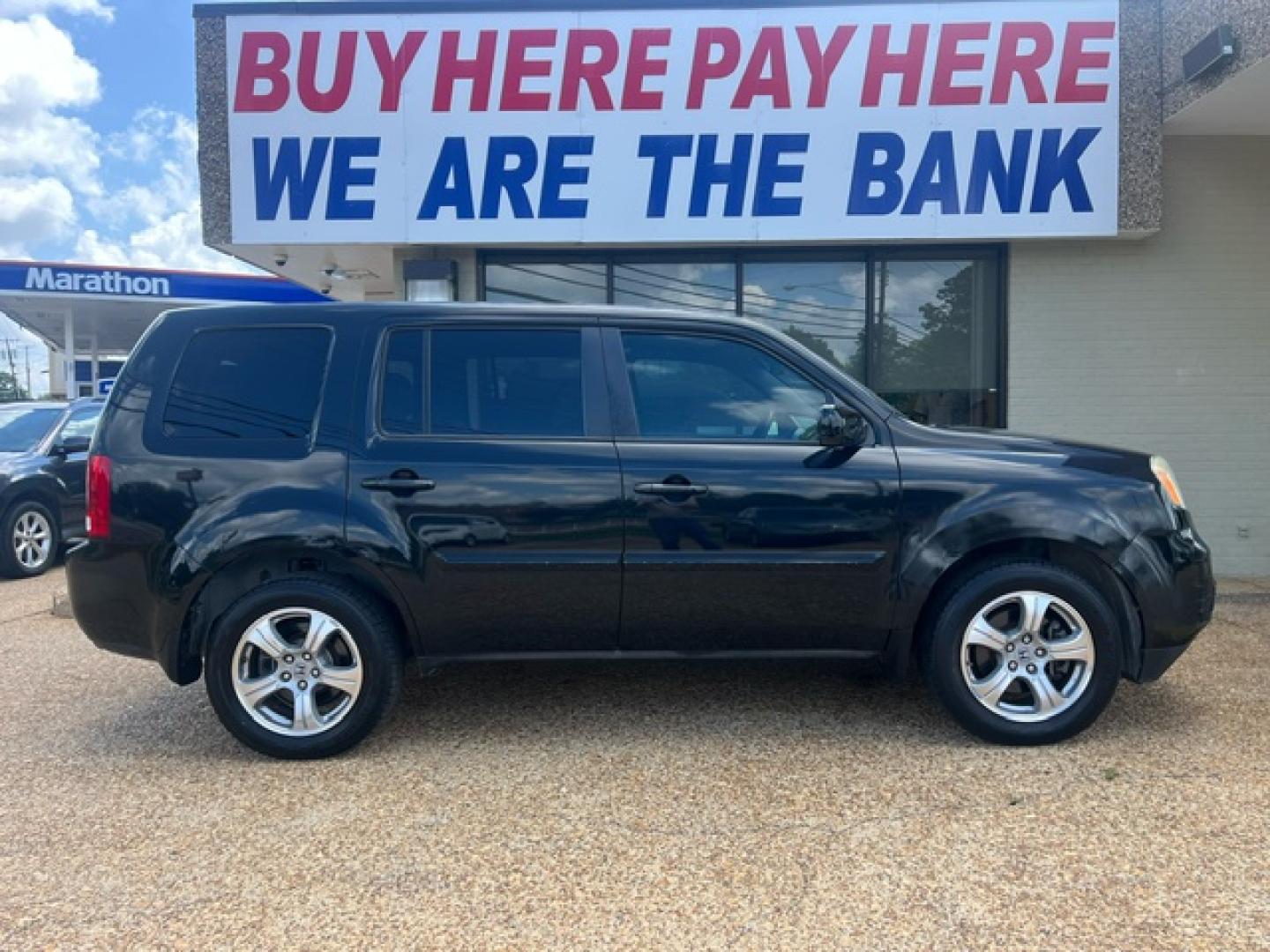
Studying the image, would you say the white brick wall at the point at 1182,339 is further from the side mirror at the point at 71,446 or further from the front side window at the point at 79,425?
the front side window at the point at 79,425

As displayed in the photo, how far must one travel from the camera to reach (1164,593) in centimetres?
387

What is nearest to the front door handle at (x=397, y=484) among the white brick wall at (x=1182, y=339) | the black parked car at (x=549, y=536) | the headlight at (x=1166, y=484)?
the black parked car at (x=549, y=536)

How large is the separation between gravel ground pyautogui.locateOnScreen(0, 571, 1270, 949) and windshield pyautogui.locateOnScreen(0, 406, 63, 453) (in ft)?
17.2

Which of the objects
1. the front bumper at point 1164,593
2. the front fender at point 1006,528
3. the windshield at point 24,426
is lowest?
the front bumper at point 1164,593

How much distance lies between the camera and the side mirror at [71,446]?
890cm

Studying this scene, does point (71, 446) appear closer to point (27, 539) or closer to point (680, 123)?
point (27, 539)

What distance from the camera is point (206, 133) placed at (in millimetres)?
7410

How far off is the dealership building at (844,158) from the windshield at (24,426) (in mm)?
3234

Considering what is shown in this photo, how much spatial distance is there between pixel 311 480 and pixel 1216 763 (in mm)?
3776

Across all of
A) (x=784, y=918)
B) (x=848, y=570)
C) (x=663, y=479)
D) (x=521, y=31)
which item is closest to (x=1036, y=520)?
(x=848, y=570)

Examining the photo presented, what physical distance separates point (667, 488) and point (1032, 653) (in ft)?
5.46

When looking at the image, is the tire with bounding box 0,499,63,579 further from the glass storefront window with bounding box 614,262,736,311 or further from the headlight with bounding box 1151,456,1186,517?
the headlight with bounding box 1151,456,1186,517

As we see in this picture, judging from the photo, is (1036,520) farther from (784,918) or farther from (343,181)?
(343,181)

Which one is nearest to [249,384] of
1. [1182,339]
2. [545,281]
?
[545,281]
